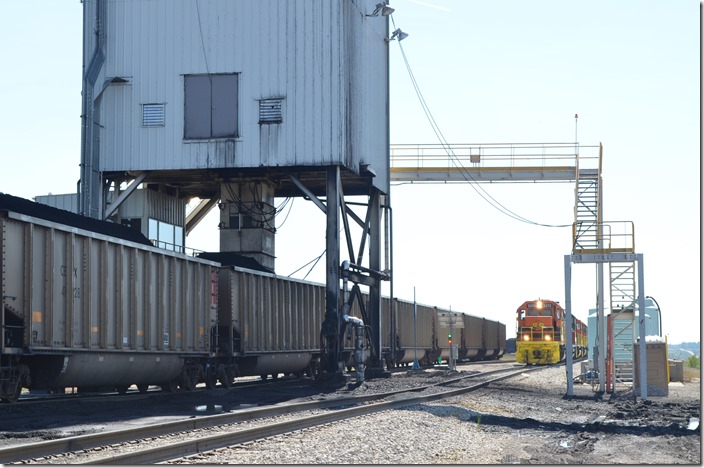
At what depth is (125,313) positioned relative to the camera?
71.9ft

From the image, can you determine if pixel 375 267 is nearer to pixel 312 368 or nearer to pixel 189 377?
pixel 312 368

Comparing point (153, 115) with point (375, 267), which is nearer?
point (153, 115)

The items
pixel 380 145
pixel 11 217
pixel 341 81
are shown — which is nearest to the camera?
pixel 11 217

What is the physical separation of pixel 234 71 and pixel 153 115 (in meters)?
3.00

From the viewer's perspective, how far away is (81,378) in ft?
67.0

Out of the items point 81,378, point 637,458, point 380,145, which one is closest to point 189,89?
point 380,145

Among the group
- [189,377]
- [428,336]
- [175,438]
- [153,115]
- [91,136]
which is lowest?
[428,336]

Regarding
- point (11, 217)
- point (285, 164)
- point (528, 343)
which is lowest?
point (528, 343)

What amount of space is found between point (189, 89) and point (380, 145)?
8.43 metres

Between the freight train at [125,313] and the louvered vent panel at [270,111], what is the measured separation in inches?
200

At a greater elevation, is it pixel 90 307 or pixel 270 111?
pixel 270 111

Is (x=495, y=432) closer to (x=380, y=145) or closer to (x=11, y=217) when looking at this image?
(x=11, y=217)


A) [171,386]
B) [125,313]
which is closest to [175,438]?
[125,313]

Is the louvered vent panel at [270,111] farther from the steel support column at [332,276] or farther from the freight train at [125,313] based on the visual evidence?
the freight train at [125,313]
